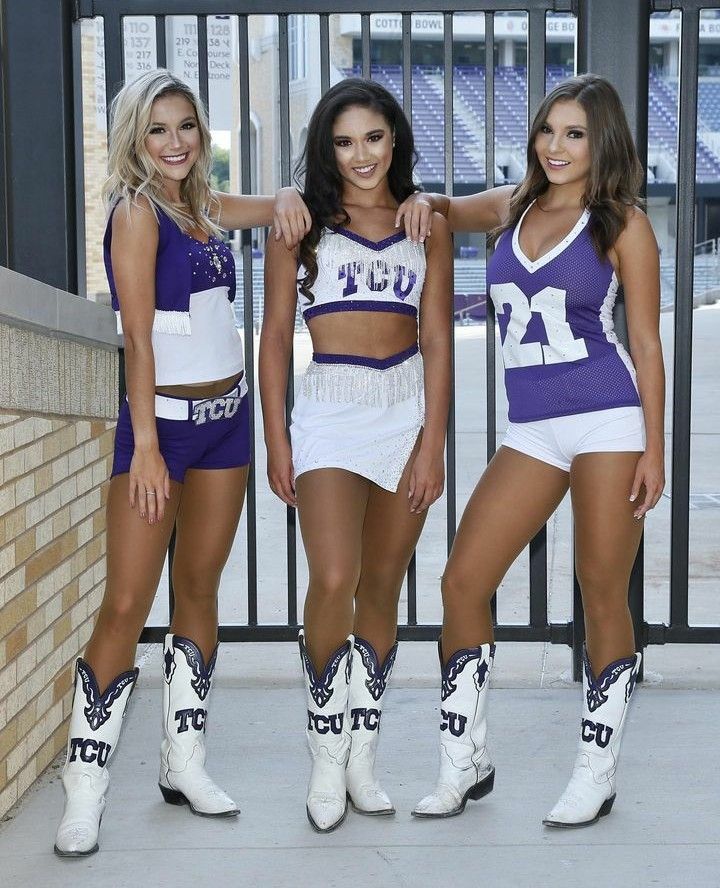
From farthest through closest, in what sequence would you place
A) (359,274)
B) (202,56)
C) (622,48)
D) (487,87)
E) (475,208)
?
(487,87) → (202,56) → (622,48) → (475,208) → (359,274)

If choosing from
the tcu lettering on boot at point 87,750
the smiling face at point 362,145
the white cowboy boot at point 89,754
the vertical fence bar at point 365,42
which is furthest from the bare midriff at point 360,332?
the vertical fence bar at point 365,42

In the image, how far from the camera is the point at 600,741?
2.79 meters

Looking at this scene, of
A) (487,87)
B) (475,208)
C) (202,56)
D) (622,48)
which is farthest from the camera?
(487,87)

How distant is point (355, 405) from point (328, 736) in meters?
0.75

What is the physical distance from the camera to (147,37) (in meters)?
5.77

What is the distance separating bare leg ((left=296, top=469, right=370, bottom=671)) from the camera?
2.67 metres

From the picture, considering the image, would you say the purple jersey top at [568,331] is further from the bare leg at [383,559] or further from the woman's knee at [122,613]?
the woman's knee at [122,613]

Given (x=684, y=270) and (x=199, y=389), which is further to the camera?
(x=684, y=270)

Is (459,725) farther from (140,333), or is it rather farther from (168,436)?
(140,333)

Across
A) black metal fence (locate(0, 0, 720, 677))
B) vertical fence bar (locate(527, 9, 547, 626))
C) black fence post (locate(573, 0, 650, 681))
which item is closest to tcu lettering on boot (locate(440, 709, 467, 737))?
vertical fence bar (locate(527, 9, 547, 626))

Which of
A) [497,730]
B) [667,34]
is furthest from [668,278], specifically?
[497,730]

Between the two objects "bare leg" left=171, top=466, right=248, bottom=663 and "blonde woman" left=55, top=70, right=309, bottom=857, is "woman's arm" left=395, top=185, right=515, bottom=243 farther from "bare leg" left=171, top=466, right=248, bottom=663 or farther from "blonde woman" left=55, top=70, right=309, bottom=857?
"bare leg" left=171, top=466, right=248, bottom=663

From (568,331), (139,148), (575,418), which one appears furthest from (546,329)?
(139,148)

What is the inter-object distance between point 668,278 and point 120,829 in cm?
3328
